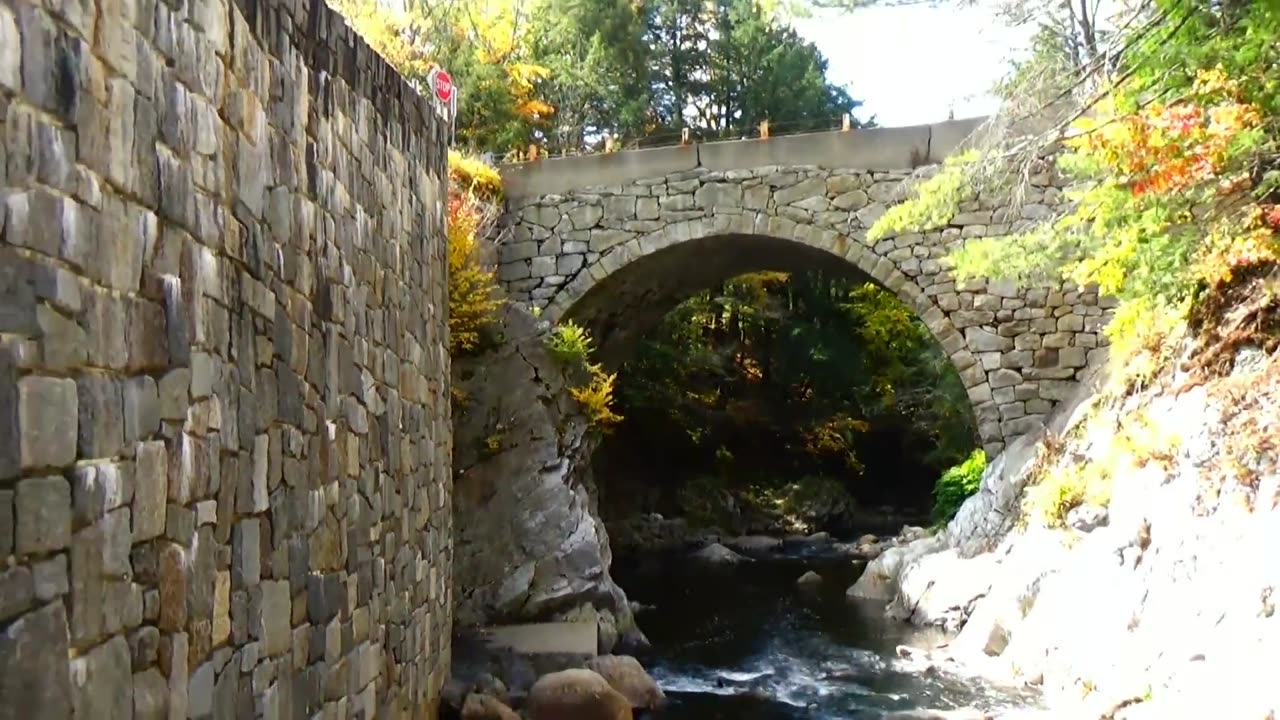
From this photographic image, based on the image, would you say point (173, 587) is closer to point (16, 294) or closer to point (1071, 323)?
point (16, 294)

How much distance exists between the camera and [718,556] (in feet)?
46.6

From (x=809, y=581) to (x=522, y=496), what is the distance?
4.72 meters

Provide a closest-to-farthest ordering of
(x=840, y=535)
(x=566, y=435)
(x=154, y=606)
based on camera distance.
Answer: (x=154, y=606) < (x=566, y=435) < (x=840, y=535)

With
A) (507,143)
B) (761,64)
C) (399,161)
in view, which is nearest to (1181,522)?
(399,161)

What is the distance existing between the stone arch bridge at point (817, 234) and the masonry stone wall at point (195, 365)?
6.45 m

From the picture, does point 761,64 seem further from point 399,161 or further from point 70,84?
point 70,84

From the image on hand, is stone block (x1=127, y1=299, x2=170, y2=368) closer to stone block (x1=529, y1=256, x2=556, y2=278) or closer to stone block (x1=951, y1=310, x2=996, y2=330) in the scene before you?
stone block (x1=529, y1=256, x2=556, y2=278)

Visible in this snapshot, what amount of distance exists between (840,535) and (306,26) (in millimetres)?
14389

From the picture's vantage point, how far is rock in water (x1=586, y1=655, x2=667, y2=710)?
6.37 m

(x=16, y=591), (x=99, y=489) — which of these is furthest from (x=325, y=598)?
(x=16, y=591)

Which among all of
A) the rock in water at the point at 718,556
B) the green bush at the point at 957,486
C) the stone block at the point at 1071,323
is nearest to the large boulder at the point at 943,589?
the stone block at the point at 1071,323

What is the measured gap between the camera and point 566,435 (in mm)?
8461

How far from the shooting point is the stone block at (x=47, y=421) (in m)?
1.70

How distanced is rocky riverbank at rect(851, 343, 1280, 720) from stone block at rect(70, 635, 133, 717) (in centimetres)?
395
